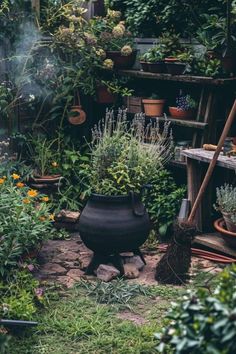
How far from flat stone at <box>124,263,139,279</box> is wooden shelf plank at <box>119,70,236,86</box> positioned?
6.11 ft

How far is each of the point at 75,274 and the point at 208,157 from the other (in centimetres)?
159

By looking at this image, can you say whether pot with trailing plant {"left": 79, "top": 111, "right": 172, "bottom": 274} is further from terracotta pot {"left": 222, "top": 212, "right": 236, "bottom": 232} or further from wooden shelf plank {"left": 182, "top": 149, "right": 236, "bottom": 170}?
terracotta pot {"left": 222, "top": 212, "right": 236, "bottom": 232}

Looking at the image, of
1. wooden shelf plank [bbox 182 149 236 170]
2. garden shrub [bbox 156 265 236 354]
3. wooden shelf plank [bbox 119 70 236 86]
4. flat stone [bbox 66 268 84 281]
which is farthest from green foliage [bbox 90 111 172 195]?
garden shrub [bbox 156 265 236 354]

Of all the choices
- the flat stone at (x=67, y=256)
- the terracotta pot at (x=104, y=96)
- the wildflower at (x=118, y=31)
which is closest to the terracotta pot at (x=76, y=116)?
the terracotta pot at (x=104, y=96)

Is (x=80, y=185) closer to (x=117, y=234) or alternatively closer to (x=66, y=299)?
(x=117, y=234)

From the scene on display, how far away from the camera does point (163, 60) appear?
6.57 meters

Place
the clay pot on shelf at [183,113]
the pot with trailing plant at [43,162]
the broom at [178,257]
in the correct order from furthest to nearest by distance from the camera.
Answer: the pot with trailing plant at [43,162] → the clay pot on shelf at [183,113] → the broom at [178,257]

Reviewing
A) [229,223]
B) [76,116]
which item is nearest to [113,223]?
[229,223]

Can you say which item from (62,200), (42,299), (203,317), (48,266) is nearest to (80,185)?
(62,200)

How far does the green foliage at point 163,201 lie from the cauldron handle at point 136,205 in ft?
2.81

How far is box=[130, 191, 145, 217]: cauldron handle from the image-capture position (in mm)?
5441

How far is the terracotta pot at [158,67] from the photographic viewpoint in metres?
6.61

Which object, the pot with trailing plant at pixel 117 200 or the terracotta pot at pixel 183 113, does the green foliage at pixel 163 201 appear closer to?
the terracotta pot at pixel 183 113

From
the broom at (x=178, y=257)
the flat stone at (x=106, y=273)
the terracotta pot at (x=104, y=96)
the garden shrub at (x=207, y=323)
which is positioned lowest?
the flat stone at (x=106, y=273)
